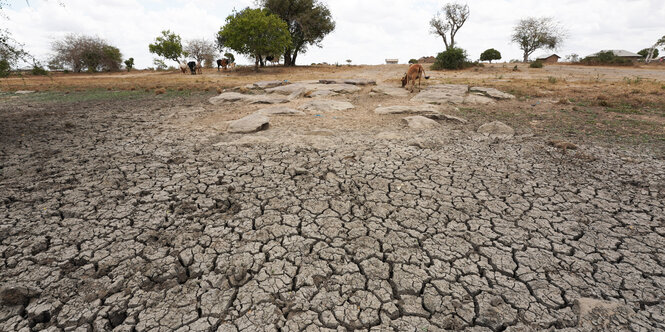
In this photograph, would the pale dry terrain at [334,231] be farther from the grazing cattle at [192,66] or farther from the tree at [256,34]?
the grazing cattle at [192,66]

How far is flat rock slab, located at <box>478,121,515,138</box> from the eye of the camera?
5.63 metres

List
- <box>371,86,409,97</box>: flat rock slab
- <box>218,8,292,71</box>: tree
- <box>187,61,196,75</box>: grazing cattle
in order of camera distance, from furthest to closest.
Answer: <box>187,61,196,75</box>: grazing cattle → <box>218,8,292,71</box>: tree → <box>371,86,409,97</box>: flat rock slab

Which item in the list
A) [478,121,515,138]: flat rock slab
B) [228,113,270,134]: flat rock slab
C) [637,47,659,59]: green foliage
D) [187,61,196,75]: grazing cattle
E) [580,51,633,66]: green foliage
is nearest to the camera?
[478,121,515,138]: flat rock slab

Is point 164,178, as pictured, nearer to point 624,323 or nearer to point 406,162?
point 406,162

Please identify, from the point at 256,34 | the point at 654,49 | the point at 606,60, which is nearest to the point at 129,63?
the point at 256,34

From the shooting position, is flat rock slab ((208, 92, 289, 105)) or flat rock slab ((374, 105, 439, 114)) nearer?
flat rock slab ((374, 105, 439, 114))

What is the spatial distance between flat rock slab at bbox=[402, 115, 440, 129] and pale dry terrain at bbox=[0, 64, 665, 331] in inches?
19.3

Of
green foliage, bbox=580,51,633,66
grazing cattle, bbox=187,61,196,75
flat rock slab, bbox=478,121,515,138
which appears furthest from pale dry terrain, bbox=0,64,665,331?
green foliage, bbox=580,51,633,66

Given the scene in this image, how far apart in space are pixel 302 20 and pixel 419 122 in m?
21.0

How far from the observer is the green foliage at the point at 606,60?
22719 mm

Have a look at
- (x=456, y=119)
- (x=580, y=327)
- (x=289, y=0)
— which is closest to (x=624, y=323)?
(x=580, y=327)

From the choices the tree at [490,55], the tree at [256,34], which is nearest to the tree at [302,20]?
the tree at [256,34]

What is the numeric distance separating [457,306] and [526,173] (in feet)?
9.31

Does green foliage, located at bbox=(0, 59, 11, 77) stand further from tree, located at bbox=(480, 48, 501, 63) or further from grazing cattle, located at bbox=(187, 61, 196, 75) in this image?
tree, located at bbox=(480, 48, 501, 63)
